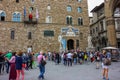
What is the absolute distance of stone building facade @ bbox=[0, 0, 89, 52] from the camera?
2981 centimetres

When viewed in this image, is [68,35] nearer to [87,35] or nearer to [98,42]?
[87,35]

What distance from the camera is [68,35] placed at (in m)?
32.9

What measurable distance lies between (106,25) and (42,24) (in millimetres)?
11096

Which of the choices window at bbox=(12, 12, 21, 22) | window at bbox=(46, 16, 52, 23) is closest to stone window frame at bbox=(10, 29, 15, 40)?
window at bbox=(12, 12, 21, 22)

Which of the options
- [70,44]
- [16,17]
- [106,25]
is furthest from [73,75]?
[70,44]

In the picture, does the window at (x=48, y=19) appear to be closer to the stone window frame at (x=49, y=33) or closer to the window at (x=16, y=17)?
the stone window frame at (x=49, y=33)

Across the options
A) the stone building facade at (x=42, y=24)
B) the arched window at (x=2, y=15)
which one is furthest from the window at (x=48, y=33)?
the arched window at (x=2, y=15)

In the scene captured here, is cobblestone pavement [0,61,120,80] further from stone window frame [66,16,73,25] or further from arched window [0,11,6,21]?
stone window frame [66,16,73,25]

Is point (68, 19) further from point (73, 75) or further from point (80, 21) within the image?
point (73, 75)

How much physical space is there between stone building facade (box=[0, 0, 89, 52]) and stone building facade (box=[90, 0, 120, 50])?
3459mm

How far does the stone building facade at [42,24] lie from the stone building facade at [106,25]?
346 cm

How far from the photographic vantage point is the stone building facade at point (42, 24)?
2981 centimetres

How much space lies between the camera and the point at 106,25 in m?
29.8

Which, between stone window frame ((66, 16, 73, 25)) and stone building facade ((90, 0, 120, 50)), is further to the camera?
stone window frame ((66, 16, 73, 25))
